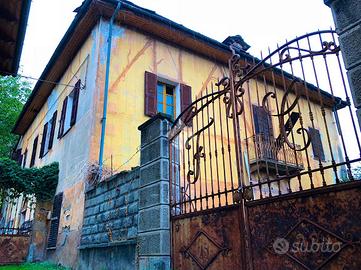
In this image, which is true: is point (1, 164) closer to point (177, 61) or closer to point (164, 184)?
point (177, 61)

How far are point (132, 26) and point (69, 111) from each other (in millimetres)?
3538

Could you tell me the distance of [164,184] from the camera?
4398mm

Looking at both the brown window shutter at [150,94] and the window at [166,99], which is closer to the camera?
the brown window shutter at [150,94]

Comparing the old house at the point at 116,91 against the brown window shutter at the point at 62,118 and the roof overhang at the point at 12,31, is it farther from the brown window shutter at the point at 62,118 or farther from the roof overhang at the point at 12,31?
the roof overhang at the point at 12,31

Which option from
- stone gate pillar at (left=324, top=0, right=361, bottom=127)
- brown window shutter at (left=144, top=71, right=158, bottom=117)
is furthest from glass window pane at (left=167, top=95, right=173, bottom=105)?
stone gate pillar at (left=324, top=0, right=361, bottom=127)

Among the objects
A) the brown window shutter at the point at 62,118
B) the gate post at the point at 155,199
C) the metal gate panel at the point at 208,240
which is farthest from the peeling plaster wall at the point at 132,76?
the metal gate panel at the point at 208,240

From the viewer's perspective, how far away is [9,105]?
2145 centimetres

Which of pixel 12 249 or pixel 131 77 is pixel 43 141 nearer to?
pixel 12 249

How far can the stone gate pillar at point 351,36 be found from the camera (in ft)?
7.22

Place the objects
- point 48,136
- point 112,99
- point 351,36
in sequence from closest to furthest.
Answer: point 351,36 → point 112,99 → point 48,136

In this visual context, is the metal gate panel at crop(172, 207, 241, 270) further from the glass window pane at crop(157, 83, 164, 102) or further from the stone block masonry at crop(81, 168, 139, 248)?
the glass window pane at crop(157, 83, 164, 102)

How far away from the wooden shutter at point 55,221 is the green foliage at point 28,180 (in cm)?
68

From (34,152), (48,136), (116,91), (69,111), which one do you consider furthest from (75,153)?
(34,152)

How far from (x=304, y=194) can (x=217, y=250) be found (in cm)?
123
